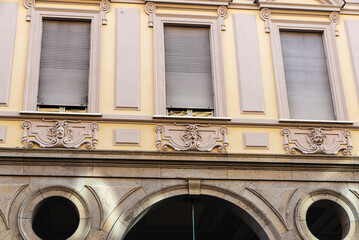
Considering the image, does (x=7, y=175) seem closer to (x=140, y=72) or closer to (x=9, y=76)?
(x=9, y=76)

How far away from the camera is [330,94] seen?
14.9 meters

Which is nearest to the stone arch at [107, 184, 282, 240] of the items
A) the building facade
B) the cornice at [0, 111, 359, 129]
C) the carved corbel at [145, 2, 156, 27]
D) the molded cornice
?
the building facade

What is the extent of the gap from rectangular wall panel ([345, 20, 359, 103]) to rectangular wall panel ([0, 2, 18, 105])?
320 inches

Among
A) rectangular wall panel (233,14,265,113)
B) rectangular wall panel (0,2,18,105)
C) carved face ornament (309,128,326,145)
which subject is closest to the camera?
rectangular wall panel (0,2,18,105)

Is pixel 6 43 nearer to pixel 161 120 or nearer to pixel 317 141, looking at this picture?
pixel 161 120

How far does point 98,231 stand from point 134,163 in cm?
165

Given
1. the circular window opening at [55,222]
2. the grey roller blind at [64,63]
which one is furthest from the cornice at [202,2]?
the circular window opening at [55,222]

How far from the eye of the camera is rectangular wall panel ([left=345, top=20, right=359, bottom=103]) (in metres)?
15.0

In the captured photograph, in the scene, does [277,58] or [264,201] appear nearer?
[264,201]

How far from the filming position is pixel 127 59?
1438cm

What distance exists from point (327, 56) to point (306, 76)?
751mm

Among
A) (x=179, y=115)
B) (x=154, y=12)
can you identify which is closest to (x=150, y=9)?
(x=154, y=12)

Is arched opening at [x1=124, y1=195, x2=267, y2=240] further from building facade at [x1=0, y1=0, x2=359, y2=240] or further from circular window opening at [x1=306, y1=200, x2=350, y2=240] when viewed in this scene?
circular window opening at [x1=306, y1=200, x2=350, y2=240]

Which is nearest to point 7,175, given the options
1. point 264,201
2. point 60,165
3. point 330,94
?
point 60,165
